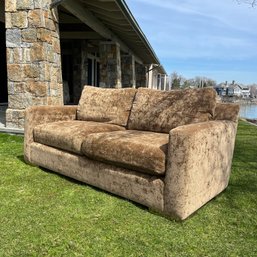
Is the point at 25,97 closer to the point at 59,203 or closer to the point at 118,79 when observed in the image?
the point at 59,203

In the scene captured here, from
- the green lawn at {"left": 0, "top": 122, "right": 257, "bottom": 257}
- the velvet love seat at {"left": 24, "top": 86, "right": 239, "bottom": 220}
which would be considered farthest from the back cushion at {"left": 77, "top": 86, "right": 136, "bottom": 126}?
the green lawn at {"left": 0, "top": 122, "right": 257, "bottom": 257}

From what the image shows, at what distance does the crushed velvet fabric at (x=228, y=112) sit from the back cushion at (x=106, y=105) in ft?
3.81

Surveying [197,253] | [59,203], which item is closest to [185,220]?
[197,253]

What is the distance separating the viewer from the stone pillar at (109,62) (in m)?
9.23

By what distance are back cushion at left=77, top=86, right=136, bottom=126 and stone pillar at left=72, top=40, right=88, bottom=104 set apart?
26.2 feet

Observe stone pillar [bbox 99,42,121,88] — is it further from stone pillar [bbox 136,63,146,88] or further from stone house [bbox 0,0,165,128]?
stone pillar [bbox 136,63,146,88]

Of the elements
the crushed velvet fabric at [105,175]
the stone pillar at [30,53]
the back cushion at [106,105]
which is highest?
the stone pillar at [30,53]

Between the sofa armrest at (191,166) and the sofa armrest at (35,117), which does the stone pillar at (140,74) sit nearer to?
the sofa armrest at (35,117)

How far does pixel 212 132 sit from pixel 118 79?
24.9 ft

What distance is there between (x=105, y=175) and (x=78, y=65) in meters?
9.76

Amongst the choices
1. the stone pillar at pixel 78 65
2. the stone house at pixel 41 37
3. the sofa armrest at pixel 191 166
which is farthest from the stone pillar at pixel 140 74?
the sofa armrest at pixel 191 166

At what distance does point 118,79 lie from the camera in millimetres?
9570

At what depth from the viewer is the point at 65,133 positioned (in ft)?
9.82

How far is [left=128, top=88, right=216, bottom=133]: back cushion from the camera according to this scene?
2.68 meters
